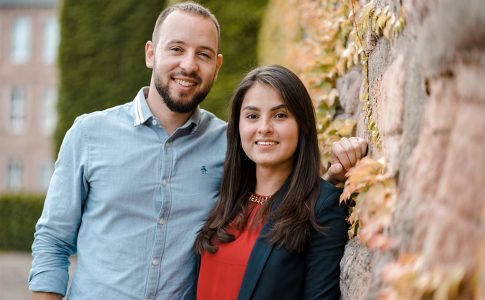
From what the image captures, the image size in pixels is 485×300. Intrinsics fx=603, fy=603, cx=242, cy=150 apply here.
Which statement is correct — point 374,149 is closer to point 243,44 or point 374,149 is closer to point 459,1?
point 459,1

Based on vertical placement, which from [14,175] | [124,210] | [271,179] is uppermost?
[271,179]

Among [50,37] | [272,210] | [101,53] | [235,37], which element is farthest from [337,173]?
[50,37]

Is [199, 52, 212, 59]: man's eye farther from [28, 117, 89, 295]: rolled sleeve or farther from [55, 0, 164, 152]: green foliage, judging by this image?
[55, 0, 164, 152]: green foliage

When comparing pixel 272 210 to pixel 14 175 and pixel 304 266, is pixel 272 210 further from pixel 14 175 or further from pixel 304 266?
pixel 14 175

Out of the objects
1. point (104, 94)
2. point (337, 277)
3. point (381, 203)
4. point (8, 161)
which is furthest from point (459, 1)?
point (8, 161)

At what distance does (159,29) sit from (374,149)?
1.34m

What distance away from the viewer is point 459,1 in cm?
142

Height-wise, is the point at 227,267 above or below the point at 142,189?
below

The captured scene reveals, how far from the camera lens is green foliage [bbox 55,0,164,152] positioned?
1371 cm

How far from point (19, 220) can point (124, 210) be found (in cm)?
1471

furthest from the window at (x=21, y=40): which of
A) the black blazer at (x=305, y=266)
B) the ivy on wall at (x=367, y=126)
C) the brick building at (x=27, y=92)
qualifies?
the black blazer at (x=305, y=266)

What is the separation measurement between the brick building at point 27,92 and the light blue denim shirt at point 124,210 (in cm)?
2484

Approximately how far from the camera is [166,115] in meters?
3.03

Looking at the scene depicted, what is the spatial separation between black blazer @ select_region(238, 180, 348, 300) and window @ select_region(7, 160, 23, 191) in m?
26.7
